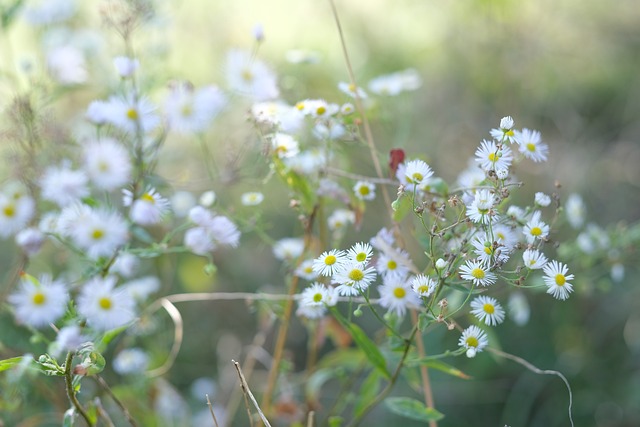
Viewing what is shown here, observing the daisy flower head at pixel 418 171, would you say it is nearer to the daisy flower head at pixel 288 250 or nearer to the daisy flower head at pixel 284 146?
the daisy flower head at pixel 284 146

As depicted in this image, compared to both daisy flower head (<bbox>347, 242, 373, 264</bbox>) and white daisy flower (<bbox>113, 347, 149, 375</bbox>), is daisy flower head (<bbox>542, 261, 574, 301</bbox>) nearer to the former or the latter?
daisy flower head (<bbox>347, 242, 373, 264</bbox>)

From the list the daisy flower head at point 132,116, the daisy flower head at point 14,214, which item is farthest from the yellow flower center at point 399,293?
the daisy flower head at point 14,214

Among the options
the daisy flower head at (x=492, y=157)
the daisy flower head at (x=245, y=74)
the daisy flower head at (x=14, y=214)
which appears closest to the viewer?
the daisy flower head at (x=492, y=157)

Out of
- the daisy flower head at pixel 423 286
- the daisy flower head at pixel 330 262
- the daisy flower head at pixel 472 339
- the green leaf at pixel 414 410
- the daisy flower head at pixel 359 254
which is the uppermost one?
the daisy flower head at pixel 472 339

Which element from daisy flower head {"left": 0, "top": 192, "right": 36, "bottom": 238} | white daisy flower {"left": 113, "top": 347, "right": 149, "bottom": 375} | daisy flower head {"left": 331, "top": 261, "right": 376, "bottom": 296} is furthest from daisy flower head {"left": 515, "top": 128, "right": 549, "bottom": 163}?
white daisy flower {"left": 113, "top": 347, "right": 149, "bottom": 375}

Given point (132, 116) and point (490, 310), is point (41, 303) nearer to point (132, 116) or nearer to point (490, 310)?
point (132, 116)

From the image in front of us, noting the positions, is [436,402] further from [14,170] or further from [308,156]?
[14,170]

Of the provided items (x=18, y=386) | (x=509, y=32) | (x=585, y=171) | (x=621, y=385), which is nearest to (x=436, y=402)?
(x=621, y=385)
